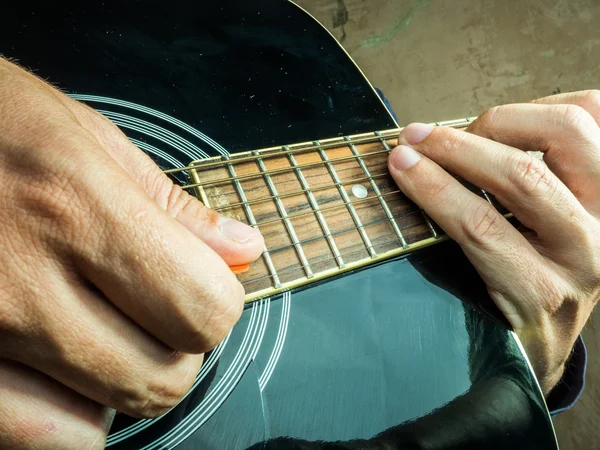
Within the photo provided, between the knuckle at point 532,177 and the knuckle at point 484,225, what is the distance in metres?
0.07

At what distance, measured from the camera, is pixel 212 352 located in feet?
2.30

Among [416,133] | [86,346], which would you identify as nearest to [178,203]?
[86,346]

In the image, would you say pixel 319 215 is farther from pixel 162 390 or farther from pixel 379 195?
pixel 162 390

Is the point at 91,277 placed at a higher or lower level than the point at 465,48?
higher

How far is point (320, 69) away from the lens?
104 centimetres

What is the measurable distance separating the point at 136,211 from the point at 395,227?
1.72ft

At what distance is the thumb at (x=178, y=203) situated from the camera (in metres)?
0.60

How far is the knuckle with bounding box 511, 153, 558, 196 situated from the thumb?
50cm

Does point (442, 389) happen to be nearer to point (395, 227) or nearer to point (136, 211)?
point (395, 227)

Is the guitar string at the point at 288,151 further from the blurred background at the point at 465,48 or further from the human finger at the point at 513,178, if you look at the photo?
the blurred background at the point at 465,48

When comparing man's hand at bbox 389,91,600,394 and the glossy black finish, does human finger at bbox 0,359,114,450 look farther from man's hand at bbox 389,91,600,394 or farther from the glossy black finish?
man's hand at bbox 389,91,600,394

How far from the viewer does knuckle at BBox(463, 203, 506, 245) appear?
0.85m

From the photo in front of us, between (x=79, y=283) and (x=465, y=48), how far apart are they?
2129 millimetres

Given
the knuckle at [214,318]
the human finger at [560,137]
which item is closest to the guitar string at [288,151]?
the human finger at [560,137]
